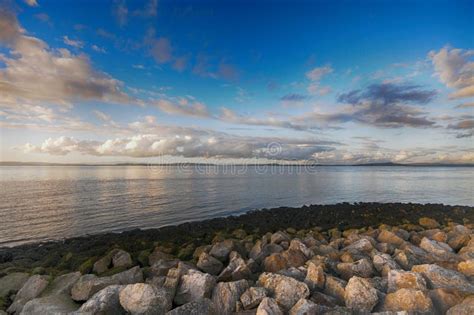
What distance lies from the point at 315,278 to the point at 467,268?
364 cm

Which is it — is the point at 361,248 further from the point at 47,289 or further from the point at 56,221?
the point at 56,221

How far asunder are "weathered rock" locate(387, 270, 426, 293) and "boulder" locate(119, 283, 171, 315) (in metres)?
4.32

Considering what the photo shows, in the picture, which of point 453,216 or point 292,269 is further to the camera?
point 453,216

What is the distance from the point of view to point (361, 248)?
27.9ft

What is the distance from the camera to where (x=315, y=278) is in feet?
19.0

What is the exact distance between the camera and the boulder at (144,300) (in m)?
4.88

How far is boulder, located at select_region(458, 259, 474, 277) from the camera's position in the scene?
20.5 ft

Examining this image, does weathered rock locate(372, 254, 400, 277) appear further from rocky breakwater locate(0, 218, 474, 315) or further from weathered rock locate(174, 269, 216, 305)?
weathered rock locate(174, 269, 216, 305)

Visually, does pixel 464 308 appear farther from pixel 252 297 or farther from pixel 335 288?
pixel 252 297

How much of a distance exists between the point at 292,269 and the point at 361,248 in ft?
10.5

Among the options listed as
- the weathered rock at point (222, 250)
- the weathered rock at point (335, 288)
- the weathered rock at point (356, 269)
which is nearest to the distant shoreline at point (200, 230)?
the weathered rock at point (222, 250)

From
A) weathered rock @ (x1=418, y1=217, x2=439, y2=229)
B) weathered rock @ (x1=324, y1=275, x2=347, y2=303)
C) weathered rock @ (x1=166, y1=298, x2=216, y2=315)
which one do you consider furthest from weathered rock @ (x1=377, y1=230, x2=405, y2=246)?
weathered rock @ (x1=166, y1=298, x2=216, y2=315)

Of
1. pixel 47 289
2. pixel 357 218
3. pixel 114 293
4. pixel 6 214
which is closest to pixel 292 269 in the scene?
pixel 114 293

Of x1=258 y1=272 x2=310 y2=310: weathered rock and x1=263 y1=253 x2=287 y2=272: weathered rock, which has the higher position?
x1=258 y1=272 x2=310 y2=310: weathered rock
